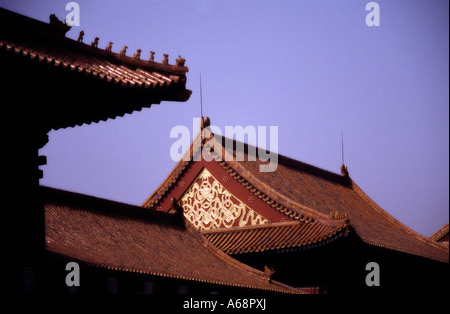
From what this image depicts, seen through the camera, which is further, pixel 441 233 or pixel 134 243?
pixel 441 233

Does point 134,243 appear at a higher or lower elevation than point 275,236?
higher

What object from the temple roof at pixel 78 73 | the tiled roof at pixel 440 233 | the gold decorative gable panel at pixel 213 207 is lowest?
the tiled roof at pixel 440 233

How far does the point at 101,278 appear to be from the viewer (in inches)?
409

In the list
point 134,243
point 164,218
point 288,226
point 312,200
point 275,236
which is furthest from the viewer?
point 312,200

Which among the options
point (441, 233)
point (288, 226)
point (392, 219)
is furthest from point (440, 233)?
point (288, 226)

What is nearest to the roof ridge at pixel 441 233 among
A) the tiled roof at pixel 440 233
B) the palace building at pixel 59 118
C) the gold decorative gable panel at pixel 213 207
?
the tiled roof at pixel 440 233

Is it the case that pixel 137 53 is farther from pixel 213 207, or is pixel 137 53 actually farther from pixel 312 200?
pixel 312 200

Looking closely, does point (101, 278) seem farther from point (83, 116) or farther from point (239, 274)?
point (239, 274)

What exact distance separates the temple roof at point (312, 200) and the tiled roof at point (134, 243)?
258cm

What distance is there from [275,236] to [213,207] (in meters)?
2.54

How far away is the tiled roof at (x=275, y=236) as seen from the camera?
1664cm

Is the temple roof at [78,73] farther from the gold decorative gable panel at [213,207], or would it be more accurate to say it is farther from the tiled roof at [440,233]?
the tiled roof at [440,233]

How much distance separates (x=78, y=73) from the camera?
877cm
